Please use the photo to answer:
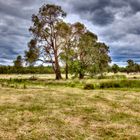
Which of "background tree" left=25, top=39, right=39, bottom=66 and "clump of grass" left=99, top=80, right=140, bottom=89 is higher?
"background tree" left=25, top=39, right=39, bottom=66

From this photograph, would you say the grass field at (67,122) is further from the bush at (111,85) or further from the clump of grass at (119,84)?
the clump of grass at (119,84)

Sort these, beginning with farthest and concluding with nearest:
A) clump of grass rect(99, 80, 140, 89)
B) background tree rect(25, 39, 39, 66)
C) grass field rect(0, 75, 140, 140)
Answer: background tree rect(25, 39, 39, 66) < clump of grass rect(99, 80, 140, 89) < grass field rect(0, 75, 140, 140)

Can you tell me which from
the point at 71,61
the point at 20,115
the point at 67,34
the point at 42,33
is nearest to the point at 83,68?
the point at 71,61

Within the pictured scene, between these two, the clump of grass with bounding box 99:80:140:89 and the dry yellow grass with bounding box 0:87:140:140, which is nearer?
the dry yellow grass with bounding box 0:87:140:140

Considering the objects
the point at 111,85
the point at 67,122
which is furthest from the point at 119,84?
the point at 67,122

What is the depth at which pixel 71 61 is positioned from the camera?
80750 millimetres

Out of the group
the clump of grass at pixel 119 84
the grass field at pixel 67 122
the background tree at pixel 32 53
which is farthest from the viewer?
the background tree at pixel 32 53

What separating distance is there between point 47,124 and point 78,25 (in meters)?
69.1

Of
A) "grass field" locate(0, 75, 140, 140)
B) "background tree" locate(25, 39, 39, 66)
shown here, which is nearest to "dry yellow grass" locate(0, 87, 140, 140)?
"grass field" locate(0, 75, 140, 140)

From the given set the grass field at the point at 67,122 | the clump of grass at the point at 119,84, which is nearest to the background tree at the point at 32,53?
the clump of grass at the point at 119,84

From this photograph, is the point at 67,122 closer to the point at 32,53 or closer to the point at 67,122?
the point at 67,122

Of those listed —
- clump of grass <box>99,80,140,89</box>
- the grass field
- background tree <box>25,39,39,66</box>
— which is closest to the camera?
the grass field

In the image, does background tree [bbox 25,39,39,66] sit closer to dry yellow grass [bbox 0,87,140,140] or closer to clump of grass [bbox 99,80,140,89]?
clump of grass [bbox 99,80,140,89]

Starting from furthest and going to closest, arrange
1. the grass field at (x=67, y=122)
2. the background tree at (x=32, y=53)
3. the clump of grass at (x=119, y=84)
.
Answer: the background tree at (x=32, y=53), the clump of grass at (x=119, y=84), the grass field at (x=67, y=122)
